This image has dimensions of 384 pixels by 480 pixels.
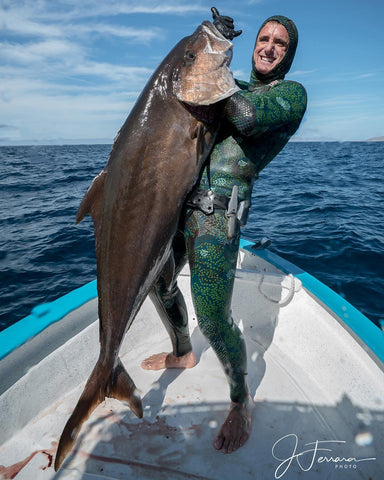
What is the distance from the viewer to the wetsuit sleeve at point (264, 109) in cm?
182

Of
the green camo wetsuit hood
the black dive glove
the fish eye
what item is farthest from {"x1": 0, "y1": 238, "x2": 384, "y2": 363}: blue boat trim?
the black dive glove

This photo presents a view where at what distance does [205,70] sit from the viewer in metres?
2.03

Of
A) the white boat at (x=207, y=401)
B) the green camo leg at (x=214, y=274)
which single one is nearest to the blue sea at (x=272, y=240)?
the white boat at (x=207, y=401)

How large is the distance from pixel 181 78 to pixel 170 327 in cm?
198

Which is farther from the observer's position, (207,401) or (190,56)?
(207,401)

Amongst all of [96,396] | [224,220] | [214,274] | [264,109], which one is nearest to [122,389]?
[96,396]

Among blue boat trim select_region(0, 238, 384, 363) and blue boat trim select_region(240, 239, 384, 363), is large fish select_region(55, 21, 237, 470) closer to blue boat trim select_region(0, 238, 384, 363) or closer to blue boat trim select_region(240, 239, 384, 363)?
blue boat trim select_region(0, 238, 384, 363)

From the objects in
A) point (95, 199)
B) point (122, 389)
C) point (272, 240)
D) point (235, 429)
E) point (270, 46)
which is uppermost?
point (270, 46)

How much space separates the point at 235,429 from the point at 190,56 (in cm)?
255

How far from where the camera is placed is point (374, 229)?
8.26 metres

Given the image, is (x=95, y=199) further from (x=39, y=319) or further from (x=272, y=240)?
(x=272, y=240)

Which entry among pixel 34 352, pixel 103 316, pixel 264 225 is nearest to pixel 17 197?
pixel 264 225

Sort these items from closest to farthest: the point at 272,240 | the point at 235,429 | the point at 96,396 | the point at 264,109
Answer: the point at 264,109
the point at 96,396
the point at 235,429
the point at 272,240

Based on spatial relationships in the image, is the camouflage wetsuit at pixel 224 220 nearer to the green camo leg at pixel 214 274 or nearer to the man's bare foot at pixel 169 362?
the green camo leg at pixel 214 274
